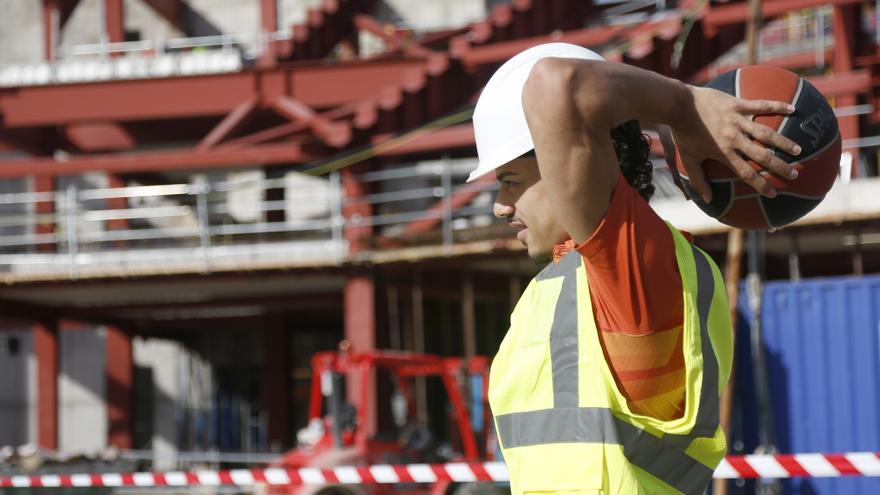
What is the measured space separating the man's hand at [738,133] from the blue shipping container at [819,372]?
9475mm

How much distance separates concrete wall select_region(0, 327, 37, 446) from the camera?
24.3m

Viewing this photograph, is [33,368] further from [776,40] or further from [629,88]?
[629,88]

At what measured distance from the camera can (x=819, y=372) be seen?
37.7 feet

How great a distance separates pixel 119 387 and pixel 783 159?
72.7ft

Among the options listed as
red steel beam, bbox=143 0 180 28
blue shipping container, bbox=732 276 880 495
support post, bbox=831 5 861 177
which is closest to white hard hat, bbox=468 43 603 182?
blue shipping container, bbox=732 276 880 495

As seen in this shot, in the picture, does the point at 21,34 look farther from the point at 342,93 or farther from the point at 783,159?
the point at 783,159

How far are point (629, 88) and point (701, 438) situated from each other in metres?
0.74

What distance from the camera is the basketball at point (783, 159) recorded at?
7.68ft

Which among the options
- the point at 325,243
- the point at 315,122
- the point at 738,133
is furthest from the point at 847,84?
the point at 738,133

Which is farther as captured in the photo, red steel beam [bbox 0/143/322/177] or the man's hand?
red steel beam [bbox 0/143/322/177]

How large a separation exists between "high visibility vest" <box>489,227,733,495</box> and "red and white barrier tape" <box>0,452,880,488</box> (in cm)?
309

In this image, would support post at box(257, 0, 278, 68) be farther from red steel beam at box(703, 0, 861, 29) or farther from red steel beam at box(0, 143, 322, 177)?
red steel beam at box(703, 0, 861, 29)

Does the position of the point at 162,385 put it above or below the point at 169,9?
below

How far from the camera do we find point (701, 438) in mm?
2525
